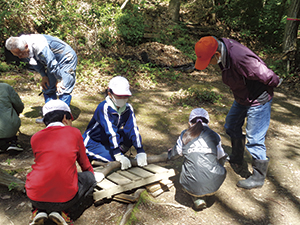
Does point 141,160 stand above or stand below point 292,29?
below

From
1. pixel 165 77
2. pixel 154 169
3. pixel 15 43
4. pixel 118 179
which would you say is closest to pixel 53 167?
pixel 118 179

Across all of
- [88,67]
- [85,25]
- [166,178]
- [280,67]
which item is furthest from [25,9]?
[280,67]

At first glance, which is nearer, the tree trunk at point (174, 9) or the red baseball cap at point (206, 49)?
the red baseball cap at point (206, 49)

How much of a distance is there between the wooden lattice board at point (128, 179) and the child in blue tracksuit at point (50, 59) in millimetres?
2301

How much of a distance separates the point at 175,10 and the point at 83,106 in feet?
29.1

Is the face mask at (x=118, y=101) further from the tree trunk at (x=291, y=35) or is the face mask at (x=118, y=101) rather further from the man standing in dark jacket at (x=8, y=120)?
the tree trunk at (x=291, y=35)

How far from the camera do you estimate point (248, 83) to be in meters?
2.96

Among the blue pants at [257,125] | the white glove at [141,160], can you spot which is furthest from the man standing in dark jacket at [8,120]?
the blue pants at [257,125]

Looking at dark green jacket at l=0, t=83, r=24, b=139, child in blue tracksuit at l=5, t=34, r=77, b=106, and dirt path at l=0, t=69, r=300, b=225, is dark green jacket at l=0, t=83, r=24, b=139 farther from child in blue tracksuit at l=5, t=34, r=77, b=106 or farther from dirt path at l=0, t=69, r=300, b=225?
child in blue tracksuit at l=5, t=34, r=77, b=106

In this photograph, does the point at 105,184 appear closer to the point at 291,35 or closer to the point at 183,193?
the point at 183,193

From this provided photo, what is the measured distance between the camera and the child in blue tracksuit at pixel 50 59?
3.88m

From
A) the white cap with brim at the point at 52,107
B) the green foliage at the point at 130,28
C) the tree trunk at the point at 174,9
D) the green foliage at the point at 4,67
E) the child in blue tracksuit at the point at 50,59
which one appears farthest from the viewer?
the tree trunk at the point at 174,9

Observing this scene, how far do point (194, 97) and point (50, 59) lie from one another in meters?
4.09

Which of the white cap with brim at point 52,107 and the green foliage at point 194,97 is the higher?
the white cap with brim at point 52,107
